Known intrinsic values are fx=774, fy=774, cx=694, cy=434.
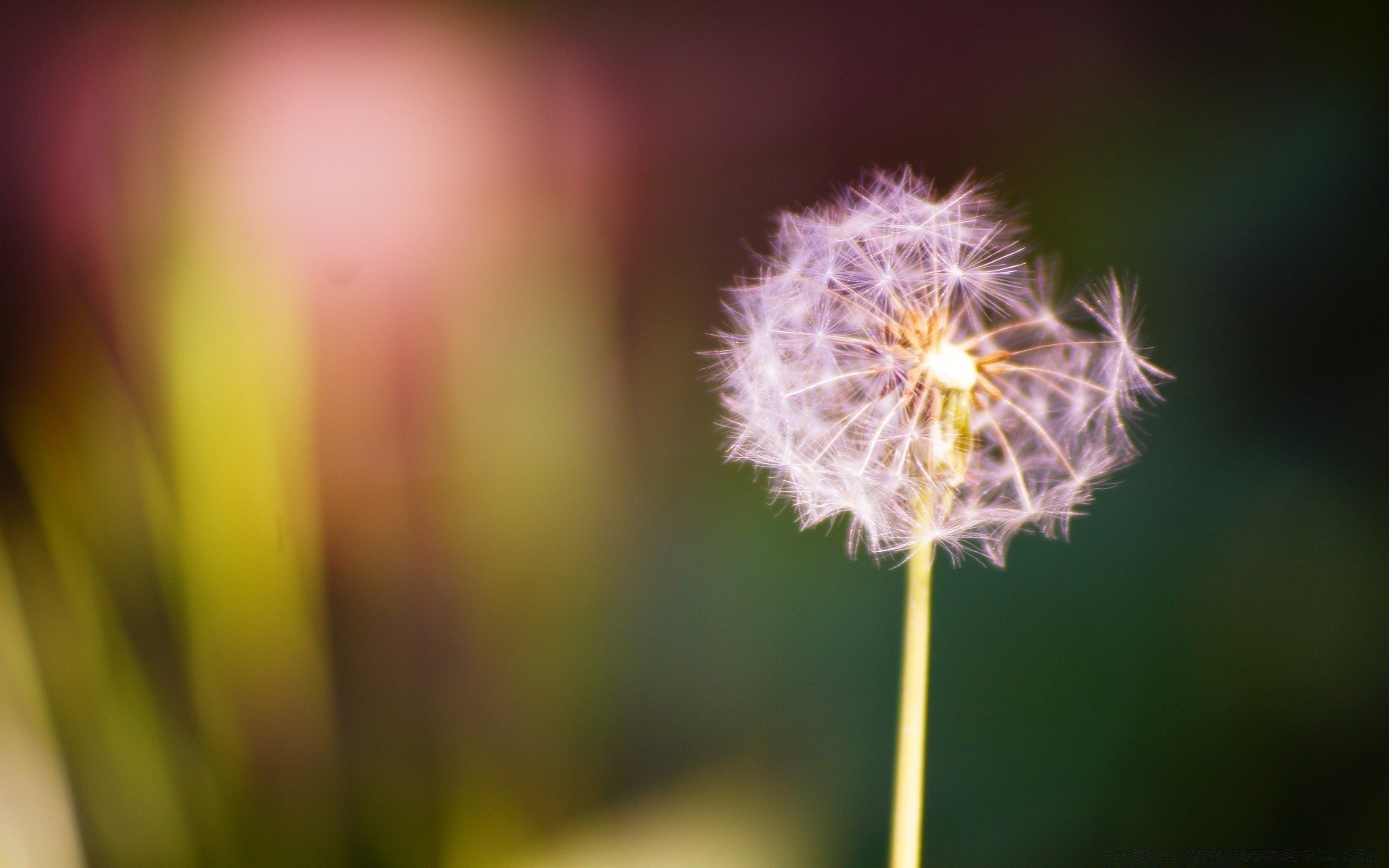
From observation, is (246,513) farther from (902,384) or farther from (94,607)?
(902,384)

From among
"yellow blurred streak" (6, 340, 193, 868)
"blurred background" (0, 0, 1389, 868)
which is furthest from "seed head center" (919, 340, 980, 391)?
"yellow blurred streak" (6, 340, 193, 868)

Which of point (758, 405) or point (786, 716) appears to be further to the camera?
point (786, 716)

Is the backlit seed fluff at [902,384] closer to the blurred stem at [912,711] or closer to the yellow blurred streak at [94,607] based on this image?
the blurred stem at [912,711]

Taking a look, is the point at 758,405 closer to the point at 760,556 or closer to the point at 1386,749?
the point at 760,556

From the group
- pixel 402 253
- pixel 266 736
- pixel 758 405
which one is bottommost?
pixel 266 736

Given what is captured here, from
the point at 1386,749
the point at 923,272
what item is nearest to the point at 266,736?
the point at 923,272

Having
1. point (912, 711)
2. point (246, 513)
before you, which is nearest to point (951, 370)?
point (912, 711)

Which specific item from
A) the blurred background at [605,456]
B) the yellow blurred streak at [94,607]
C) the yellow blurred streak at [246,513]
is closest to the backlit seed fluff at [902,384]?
the blurred background at [605,456]
